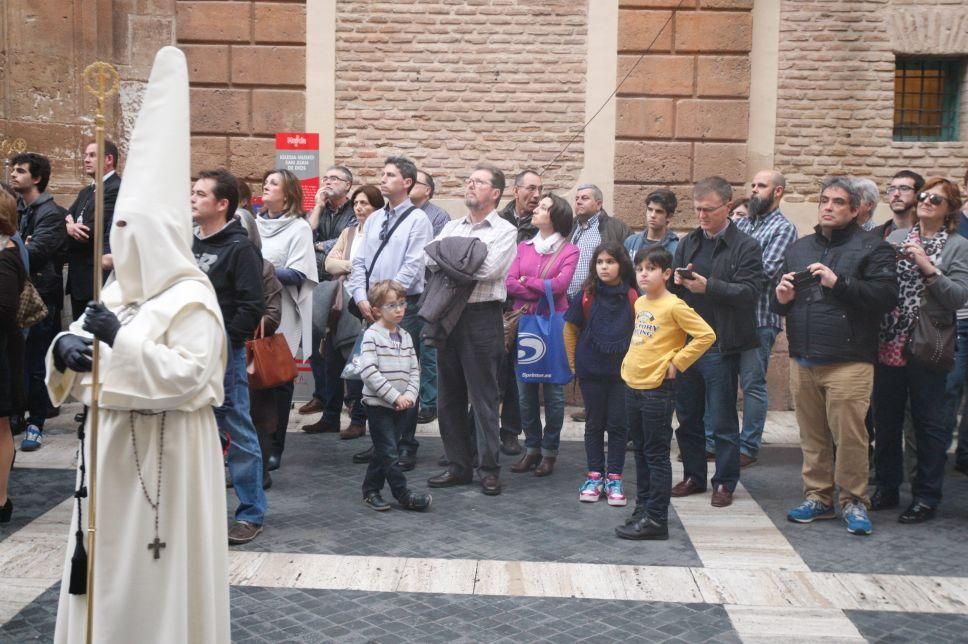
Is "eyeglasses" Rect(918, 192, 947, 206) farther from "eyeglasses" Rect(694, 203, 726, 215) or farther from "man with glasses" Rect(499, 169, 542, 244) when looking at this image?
"man with glasses" Rect(499, 169, 542, 244)

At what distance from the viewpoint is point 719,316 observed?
23.5 feet

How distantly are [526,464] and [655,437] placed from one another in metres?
1.75

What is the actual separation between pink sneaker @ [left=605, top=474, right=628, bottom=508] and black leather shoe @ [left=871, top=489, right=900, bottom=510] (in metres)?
1.53

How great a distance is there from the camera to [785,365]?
10.5 metres

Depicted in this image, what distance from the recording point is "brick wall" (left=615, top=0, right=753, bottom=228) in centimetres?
1072

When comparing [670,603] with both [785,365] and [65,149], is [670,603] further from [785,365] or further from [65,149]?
[65,149]

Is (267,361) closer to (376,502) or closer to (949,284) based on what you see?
(376,502)

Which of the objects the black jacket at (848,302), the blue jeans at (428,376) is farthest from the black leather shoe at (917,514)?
the blue jeans at (428,376)

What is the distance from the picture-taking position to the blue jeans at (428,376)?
902cm

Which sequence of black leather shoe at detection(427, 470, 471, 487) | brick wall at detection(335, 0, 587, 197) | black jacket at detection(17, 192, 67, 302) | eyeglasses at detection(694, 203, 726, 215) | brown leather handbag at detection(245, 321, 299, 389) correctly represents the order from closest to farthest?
brown leather handbag at detection(245, 321, 299, 389) < eyeglasses at detection(694, 203, 726, 215) < black leather shoe at detection(427, 470, 471, 487) < black jacket at detection(17, 192, 67, 302) < brick wall at detection(335, 0, 587, 197)

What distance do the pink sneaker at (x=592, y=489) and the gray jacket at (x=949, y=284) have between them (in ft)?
7.24

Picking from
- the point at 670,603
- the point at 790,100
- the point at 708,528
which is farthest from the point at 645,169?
the point at 670,603

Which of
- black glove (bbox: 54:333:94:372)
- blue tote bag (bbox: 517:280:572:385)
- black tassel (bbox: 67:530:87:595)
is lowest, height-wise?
black tassel (bbox: 67:530:87:595)

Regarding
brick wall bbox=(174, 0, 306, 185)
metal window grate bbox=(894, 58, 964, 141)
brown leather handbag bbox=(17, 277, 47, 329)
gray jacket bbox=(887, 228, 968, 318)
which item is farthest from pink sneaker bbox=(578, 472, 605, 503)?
metal window grate bbox=(894, 58, 964, 141)
